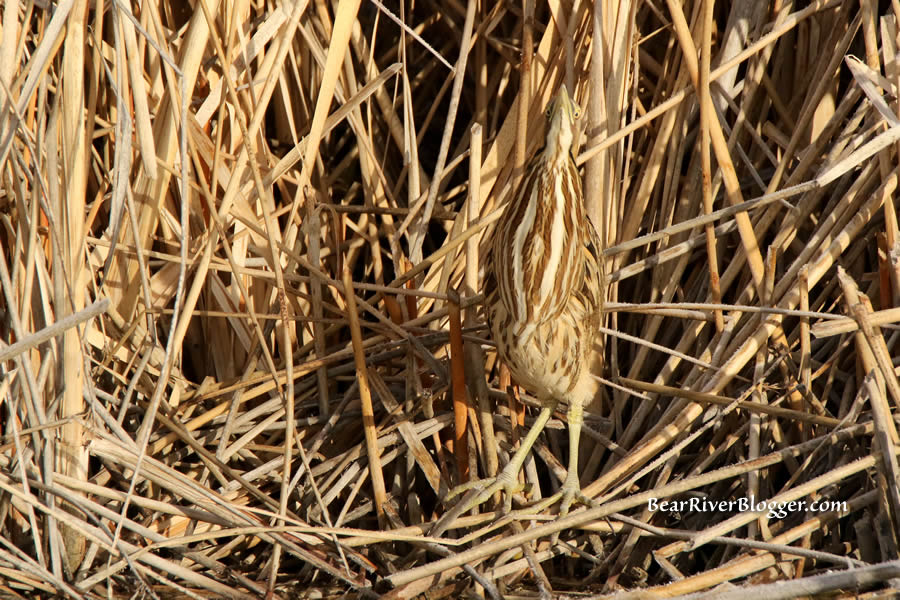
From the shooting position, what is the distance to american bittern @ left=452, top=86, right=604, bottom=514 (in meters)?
2.12

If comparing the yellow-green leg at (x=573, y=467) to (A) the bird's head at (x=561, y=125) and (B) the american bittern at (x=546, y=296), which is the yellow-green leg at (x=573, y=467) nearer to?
(B) the american bittern at (x=546, y=296)

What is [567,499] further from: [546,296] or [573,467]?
[546,296]

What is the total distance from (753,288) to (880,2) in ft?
2.68

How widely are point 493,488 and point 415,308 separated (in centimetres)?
54

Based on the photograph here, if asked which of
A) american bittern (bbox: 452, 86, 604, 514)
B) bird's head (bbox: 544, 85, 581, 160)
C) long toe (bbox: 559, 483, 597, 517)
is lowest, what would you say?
long toe (bbox: 559, 483, 597, 517)

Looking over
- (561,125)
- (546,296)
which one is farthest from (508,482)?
(561,125)

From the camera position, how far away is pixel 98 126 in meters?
2.35

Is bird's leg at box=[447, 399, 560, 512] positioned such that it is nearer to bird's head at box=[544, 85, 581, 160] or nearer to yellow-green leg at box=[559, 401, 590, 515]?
yellow-green leg at box=[559, 401, 590, 515]

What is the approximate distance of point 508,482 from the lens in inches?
88.4

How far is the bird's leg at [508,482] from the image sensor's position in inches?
86.7

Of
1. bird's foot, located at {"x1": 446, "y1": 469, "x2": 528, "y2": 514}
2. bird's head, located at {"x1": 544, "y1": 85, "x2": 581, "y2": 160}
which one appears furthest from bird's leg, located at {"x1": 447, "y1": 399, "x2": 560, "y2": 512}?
bird's head, located at {"x1": 544, "y1": 85, "x2": 581, "y2": 160}

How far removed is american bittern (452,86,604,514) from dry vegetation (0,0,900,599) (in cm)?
10

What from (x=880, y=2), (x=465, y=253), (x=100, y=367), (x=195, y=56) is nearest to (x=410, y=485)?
(x=465, y=253)

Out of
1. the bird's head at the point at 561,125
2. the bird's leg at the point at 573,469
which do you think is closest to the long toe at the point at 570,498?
the bird's leg at the point at 573,469
